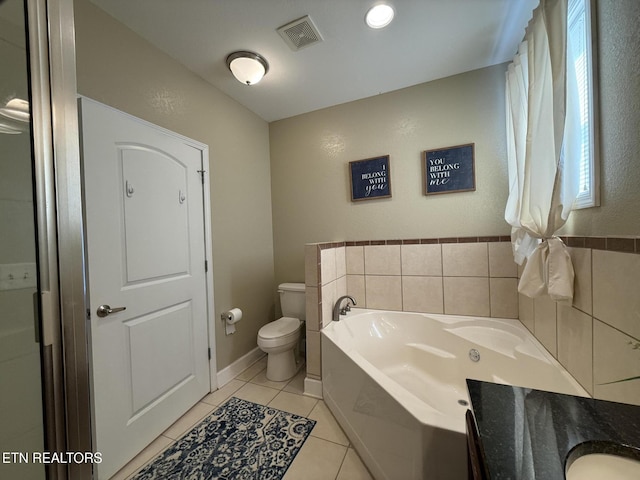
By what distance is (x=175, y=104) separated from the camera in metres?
1.66

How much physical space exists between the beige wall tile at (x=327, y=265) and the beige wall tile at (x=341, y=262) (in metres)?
0.07

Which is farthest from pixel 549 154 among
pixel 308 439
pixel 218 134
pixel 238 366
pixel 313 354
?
pixel 238 366

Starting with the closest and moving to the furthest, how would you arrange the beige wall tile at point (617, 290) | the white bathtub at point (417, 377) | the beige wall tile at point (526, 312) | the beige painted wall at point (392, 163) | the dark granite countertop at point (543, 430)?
the dark granite countertop at point (543, 430) → the beige wall tile at point (617, 290) → the white bathtub at point (417, 377) → the beige wall tile at point (526, 312) → the beige painted wall at point (392, 163)

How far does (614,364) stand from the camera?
820 mm

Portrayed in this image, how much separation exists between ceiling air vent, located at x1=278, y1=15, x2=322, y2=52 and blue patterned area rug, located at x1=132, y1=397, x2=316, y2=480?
8.19 feet

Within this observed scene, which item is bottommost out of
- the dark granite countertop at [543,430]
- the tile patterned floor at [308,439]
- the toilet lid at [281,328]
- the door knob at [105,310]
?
the tile patterned floor at [308,439]

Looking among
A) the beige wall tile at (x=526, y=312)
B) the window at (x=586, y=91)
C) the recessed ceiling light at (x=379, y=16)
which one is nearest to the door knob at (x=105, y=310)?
the recessed ceiling light at (x=379, y=16)

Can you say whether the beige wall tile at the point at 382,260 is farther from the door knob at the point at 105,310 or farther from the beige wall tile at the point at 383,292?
the door knob at the point at 105,310

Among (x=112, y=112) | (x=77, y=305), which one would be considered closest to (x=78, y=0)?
(x=112, y=112)

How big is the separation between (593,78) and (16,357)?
2093 mm

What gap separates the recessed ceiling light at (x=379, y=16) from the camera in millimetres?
1335

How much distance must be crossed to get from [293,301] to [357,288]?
0.63 m

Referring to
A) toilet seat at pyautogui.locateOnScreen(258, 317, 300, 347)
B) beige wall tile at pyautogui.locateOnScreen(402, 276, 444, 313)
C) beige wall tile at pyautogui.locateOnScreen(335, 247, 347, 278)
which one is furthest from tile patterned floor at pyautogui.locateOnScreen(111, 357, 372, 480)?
beige wall tile at pyautogui.locateOnScreen(402, 276, 444, 313)

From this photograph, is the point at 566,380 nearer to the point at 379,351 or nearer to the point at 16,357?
the point at 379,351
